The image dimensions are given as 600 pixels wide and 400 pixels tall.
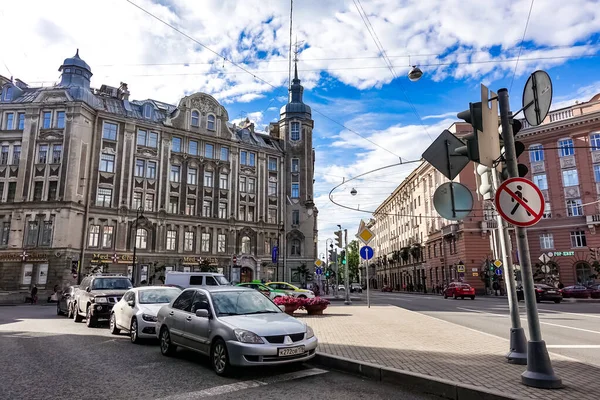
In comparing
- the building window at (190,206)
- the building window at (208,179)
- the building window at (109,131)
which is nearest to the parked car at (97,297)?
the building window at (190,206)

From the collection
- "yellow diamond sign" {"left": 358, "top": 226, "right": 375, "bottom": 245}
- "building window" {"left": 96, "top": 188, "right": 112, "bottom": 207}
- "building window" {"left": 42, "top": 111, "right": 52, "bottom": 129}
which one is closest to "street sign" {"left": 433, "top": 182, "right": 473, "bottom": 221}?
"yellow diamond sign" {"left": 358, "top": 226, "right": 375, "bottom": 245}

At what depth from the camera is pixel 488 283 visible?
42.8 m

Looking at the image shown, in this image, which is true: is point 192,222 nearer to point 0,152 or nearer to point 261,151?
point 261,151

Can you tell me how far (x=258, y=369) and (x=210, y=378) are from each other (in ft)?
3.24

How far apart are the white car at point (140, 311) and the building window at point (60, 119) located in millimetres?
36195

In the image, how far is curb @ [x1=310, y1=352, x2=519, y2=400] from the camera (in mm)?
5223

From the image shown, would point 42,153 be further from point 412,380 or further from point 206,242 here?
point 412,380

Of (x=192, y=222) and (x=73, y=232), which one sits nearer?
(x=73, y=232)

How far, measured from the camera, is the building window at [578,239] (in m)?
41.2

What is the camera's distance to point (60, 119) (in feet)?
136

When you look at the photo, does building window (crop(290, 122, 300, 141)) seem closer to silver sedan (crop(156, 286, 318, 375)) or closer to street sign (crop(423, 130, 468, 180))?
silver sedan (crop(156, 286, 318, 375))

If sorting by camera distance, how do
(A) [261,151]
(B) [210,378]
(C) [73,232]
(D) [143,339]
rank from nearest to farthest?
1. (B) [210,378]
2. (D) [143,339]
3. (C) [73,232]
4. (A) [261,151]

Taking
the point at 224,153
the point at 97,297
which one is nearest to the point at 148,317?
the point at 97,297

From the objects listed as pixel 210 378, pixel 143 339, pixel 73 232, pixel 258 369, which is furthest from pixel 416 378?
pixel 73 232
